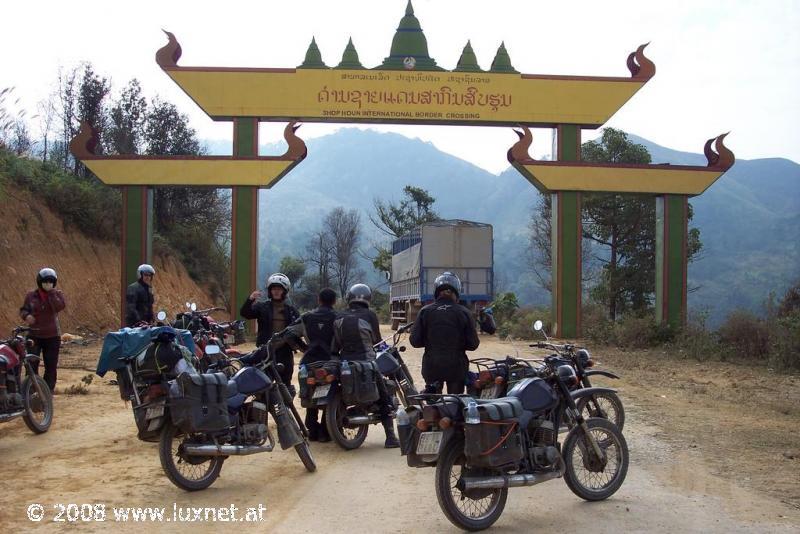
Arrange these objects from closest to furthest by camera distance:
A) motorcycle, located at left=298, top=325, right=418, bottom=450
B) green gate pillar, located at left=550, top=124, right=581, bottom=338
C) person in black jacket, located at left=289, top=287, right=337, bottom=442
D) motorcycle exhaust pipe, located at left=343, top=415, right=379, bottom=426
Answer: motorcycle, located at left=298, top=325, right=418, bottom=450
motorcycle exhaust pipe, located at left=343, top=415, right=379, bottom=426
person in black jacket, located at left=289, top=287, right=337, bottom=442
green gate pillar, located at left=550, top=124, right=581, bottom=338

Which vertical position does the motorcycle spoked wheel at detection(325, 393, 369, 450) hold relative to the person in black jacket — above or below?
below

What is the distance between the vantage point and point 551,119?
77.0 ft

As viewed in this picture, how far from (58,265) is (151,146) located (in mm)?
9432

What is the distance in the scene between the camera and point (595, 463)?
605 centimetres

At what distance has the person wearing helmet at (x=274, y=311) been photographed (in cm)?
885

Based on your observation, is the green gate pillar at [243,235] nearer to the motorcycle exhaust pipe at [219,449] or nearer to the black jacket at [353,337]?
the black jacket at [353,337]

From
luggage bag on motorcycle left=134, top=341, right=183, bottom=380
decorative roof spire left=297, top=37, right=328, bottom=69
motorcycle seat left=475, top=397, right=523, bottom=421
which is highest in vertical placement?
decorative roof spire left=297, top=37, right=328, bottom=69

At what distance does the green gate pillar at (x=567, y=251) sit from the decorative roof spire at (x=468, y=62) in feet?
9.51

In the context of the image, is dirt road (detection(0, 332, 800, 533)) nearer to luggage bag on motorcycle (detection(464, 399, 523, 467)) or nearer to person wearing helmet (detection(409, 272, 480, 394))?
luggage bag on motorcycle (detection(464, 399, 523, 467))

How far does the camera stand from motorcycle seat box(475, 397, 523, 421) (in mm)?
5316

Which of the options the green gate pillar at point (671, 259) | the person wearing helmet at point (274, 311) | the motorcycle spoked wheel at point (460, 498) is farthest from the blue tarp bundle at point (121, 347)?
the green gate pillar at point (671, 259)

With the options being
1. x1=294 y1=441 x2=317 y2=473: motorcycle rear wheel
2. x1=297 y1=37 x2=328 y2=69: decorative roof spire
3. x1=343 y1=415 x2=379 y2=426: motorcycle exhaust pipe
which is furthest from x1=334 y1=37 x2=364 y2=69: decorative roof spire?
x1=294 y1=441 x2=317 y2=473: motorcycle rear wheel

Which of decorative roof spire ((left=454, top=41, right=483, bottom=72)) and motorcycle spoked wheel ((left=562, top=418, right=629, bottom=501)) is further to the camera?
decorative roof spire ((left=454, top=41, right=483, bottom=72))

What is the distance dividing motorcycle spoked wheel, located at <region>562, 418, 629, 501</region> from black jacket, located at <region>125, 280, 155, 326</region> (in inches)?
244
